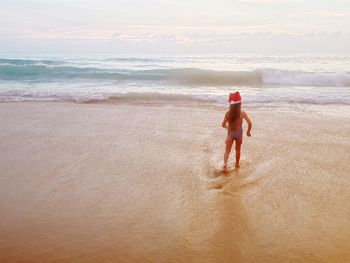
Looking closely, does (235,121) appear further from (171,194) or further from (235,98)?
(171,194)

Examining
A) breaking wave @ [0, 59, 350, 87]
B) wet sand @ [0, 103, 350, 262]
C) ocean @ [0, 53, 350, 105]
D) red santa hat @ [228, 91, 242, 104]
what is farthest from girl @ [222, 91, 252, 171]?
breaking wave @ [0, 59, 350, 87]

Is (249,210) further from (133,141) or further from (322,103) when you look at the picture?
(322,103)

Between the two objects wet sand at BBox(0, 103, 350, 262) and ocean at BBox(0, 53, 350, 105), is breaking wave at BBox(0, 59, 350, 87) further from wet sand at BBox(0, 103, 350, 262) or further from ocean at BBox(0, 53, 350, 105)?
wet sand at BBox(0, 103, 350, 262)

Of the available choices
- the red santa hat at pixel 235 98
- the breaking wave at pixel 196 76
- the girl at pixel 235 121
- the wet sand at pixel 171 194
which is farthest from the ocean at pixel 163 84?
the red santa hat at pixel 235 98

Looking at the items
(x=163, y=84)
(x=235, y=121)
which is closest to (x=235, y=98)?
(x=235, y=121)

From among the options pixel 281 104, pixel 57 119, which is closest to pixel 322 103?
pixel 281 104

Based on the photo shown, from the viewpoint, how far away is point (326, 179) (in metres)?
5.69

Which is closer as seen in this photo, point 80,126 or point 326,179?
point 326,179

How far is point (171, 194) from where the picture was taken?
5.11 m

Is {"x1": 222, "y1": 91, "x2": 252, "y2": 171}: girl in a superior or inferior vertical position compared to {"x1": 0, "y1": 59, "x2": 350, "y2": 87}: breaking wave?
inferior

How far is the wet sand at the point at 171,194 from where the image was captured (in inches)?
147

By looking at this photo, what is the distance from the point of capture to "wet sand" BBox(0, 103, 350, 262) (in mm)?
3740

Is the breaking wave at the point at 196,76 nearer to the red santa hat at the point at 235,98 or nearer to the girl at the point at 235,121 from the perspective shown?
the girl at the point at 235,121

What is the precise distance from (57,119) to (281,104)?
6750 millimetres
